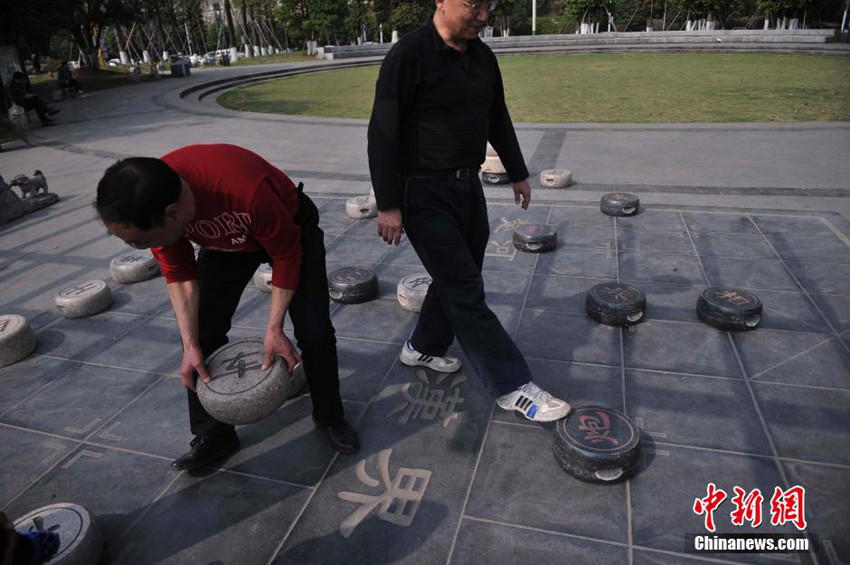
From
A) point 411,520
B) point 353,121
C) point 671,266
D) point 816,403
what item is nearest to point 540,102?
point 353,121

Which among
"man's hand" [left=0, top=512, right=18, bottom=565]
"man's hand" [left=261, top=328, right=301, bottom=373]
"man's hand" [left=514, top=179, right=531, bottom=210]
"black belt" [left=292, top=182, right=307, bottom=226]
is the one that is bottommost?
"man's hand" [left=0, top=512, right=18, bottom=565]

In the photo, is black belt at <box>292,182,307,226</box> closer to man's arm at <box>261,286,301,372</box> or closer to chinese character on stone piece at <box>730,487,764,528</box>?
man's arm at <box>261,286,301,372</box>

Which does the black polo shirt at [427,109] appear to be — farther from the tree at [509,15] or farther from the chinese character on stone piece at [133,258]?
the tree at [509,15]

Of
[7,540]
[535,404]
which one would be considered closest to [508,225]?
[535,404]

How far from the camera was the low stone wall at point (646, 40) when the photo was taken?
1367 inches

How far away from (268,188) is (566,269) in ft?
12.4

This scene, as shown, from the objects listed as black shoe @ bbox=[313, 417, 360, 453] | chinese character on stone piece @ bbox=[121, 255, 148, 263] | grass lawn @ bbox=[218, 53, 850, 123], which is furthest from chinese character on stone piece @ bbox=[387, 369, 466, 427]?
grass lawn @ bbox=[218, 53, 850, 123]

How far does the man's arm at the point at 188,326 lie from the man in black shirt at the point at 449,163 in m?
1.04

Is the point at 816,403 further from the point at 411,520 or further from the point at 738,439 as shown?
the point at 411,520

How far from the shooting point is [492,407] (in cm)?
353

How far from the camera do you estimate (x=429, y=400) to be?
3641mm

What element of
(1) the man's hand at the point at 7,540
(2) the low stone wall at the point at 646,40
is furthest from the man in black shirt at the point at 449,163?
(2) the low stone wall at the point at 646,40

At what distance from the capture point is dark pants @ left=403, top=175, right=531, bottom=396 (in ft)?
9.89

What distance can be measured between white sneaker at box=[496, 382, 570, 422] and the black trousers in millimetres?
1100
